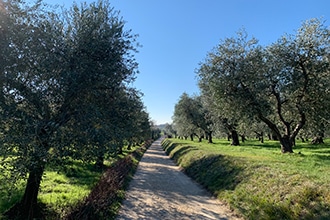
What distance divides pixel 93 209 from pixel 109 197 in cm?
185

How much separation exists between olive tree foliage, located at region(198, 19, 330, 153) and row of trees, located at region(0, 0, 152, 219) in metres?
15.7

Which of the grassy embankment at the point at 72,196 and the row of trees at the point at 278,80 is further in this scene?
the row of trees at the point at 278,80

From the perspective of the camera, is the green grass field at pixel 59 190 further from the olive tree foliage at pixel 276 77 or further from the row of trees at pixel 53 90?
the olive tree foliage at pixel 276 77

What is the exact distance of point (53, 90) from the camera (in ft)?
27.0

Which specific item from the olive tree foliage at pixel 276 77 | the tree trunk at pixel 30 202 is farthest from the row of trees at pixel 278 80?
the tree trunk at pixel 30 202

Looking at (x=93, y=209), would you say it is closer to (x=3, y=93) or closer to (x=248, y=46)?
(x=3, y=93)

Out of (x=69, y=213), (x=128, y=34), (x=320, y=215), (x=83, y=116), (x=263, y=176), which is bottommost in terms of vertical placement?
(x=69, y=213)

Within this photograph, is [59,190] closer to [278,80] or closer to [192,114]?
[278,80]

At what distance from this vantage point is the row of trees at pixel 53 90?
22.3 feet

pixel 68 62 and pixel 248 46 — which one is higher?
pixel 248 46

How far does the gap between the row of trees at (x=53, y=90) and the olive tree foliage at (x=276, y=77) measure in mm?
15677

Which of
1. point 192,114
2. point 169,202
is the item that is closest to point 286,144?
point 169,202

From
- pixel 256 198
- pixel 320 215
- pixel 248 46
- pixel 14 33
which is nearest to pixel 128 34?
pixel 14 33

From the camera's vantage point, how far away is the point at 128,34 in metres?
11.5
